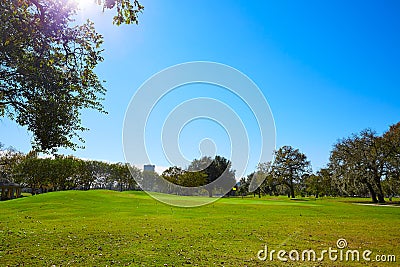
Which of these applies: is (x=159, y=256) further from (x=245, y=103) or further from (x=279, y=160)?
(x=279, y=160)

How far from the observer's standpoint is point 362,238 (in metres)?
13.9

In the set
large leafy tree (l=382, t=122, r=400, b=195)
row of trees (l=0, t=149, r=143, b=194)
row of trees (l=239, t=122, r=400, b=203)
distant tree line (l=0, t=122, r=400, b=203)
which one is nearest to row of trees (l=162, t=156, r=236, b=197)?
distant tree line (l=0, t=122, r=400, b=203)

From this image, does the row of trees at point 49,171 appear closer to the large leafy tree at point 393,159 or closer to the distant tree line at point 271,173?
the distant tree line at point 271,173

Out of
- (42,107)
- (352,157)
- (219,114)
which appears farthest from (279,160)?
(42,107)

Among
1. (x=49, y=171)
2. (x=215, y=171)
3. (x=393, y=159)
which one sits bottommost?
(x=49, y=171)

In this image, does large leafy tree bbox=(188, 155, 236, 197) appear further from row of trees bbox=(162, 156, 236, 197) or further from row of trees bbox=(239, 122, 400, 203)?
row of trees bbox=(239, 122, 400, 203)

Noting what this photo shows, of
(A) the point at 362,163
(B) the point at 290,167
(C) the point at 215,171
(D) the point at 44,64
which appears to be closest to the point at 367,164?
(A) the point at 362,163

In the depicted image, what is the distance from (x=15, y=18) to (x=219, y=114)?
17.4 metres

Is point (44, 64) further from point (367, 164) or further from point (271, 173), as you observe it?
point (271, 173)

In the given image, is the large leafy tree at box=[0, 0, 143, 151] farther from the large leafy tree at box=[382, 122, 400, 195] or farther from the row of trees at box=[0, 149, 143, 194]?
the row of trees at box=[0, 149, 143, 194]

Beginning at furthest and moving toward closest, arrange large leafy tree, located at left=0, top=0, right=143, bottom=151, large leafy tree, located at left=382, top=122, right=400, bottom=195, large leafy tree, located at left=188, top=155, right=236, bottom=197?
1. large leafy tree, located at left=188, top=155, right=236, bottom=197
2. large leafy tree, located at left=382, top=122, right=400, bottom=195
3. large leafy tree, located at left=0, top=0, right=143, bottom=151

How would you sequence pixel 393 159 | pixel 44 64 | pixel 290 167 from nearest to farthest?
pixel 44 64, pixel 393 159, pixel 290 167

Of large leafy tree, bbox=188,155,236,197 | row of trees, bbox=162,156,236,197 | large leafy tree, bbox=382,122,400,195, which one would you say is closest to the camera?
large leafy tree, bbox=382,122,400,195

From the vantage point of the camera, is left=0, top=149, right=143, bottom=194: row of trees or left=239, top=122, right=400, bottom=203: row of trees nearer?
left=239, top=122, right=400, bottom=203: row of trees
